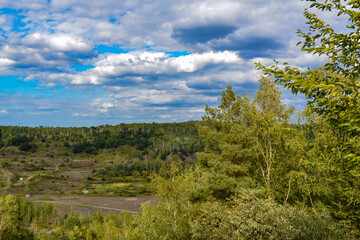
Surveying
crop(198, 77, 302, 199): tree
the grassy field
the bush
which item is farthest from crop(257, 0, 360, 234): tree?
the grassy field

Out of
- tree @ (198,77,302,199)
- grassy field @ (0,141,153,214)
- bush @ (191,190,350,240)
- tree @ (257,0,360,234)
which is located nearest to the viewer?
tree @ (257,0,360,234)

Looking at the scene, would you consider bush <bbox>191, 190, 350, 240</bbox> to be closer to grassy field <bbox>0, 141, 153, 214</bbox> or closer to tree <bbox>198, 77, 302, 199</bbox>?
tree <bbox>198, 77, 302, 199</bbox>

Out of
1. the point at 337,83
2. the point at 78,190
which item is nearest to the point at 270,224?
the point at 337,83

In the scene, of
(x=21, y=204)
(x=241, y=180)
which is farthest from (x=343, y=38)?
(x=21, y=204)

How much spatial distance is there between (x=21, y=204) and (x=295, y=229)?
130232 mm

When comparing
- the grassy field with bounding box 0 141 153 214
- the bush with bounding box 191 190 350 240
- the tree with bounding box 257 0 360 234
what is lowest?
the grassy field with bounding box 0 141 153 214

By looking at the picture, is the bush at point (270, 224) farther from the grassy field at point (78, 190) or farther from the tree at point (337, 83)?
the grassy field at point (78, 190)

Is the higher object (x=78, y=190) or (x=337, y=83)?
(x=337, y=83)

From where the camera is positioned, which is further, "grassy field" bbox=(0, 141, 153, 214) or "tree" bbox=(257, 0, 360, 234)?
"grassy field" bbox=(0, 141, 153, 214)

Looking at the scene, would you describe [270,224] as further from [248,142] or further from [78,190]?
[78,190]

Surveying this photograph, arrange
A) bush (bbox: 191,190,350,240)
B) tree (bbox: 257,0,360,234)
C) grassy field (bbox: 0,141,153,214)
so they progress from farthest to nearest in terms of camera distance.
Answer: grassy field (bbox: 0,141,153,214) → bush (bbox: 191,190,350,240) → tree (bbox: 257,0,360,234)

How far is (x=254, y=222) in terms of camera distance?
1605 cm

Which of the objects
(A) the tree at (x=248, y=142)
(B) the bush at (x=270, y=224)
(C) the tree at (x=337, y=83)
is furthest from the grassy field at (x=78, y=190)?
(C) the tree at (x=337, y=83)

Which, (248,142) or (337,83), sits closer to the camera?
(337,83)
